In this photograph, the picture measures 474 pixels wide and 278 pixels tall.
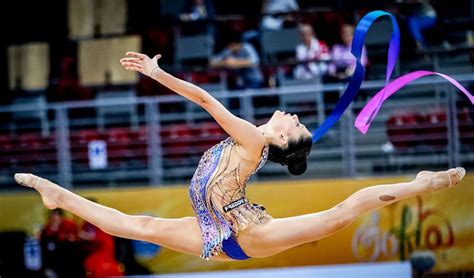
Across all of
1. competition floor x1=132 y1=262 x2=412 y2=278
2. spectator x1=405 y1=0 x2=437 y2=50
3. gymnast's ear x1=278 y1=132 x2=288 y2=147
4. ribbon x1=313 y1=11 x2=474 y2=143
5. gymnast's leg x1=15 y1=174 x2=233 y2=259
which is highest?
spectator x1=405 y1=0 x2=437 y2=50

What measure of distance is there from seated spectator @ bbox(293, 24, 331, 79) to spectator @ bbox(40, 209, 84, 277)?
2.40 m

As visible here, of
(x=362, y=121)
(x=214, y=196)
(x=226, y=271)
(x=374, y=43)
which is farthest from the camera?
(x=374, y=43)

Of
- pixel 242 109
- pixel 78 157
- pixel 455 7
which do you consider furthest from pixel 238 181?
pixel 455 7

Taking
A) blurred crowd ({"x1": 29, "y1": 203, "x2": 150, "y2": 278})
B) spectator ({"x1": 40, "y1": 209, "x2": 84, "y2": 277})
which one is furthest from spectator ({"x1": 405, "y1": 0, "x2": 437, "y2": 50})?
spectator ({"x1": 40, "y1": 209, "x2": 84, "y2": 277})

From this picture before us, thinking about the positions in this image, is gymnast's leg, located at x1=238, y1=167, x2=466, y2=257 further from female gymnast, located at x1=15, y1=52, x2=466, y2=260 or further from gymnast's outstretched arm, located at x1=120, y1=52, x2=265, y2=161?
gymnast's outstretched arm, located at x1=120, y1=52, x2=265, y2=161

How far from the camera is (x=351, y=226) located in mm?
7422

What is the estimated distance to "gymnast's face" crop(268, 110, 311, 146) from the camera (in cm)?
444

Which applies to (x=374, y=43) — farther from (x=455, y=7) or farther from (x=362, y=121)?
(x=362, y=121)

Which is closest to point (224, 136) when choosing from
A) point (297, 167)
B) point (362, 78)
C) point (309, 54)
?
point (309, 54)

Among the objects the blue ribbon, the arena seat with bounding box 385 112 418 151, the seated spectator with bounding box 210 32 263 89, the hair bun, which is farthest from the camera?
the seated spectator with bounding box 210 32 263 89

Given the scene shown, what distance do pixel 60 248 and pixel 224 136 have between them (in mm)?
1690

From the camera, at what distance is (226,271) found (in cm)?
748

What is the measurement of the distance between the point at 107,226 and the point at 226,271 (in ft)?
10.2

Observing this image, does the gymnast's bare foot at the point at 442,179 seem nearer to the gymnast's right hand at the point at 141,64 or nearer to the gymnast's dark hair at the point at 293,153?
the gymnast's dark hair at the point at 293,153
